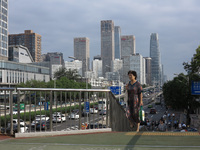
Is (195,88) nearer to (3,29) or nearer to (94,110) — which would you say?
(94,110)

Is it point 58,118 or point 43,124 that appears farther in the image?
point 58,118

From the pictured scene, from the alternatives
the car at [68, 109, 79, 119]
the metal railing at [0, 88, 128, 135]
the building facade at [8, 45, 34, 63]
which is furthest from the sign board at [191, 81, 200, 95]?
the building facade at [8, 45, 34, 63]

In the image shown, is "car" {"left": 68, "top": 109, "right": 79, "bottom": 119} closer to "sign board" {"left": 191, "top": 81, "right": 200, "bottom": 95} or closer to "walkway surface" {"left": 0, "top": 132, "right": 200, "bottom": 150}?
"walkway surface" {"left": 0, "top": 132, "right": 200, "bottom": 150}

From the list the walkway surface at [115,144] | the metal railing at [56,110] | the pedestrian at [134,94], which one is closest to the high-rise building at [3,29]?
the metal railing at [56,110]

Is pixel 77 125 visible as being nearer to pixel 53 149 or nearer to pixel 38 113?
pixel 38 113

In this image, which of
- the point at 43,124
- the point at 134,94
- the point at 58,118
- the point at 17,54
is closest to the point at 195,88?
the point at 134,94

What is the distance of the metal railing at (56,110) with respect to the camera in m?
8.46

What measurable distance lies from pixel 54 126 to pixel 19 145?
2.10 meters

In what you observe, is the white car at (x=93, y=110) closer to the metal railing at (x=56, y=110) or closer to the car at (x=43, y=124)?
the metal railing at (x=56, y=110)

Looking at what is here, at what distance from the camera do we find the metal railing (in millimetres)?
8461

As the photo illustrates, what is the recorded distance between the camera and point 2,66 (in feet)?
277

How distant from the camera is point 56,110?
877 cm

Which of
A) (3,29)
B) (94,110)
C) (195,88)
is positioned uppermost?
(3,29)

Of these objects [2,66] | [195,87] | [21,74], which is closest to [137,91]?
[195,87]
